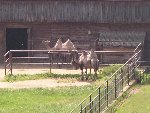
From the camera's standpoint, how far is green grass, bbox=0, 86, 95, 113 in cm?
2138

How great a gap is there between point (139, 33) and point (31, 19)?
6.83m

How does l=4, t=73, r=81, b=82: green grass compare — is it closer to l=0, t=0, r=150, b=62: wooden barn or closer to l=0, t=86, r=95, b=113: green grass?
l=0, t=86, r=95, b=113: green grass

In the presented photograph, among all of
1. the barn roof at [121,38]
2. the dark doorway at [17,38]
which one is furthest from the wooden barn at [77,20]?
the dark doorway at [17,38]

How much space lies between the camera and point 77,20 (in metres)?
34.4

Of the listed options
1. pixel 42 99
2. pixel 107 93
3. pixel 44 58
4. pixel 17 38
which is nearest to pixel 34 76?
pixel 42 99

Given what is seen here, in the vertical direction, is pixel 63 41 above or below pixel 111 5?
below

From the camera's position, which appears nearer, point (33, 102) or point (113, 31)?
point (33, 102)

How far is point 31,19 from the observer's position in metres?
34.5

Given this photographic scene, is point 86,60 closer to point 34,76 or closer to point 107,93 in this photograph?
point 34,76

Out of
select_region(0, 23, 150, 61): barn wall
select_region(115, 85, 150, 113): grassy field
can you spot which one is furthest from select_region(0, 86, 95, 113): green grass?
select_region(0, 23, 150, 61): barn wall

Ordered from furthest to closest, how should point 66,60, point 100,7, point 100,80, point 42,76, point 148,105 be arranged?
point 100,7 < point 66,60 < point 42,76 < point 100,80 < point 148,105

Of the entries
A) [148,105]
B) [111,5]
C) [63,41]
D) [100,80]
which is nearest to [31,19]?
[63,41]

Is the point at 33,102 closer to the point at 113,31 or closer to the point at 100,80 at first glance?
the point at 100,80

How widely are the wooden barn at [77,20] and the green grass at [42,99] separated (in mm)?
9187
